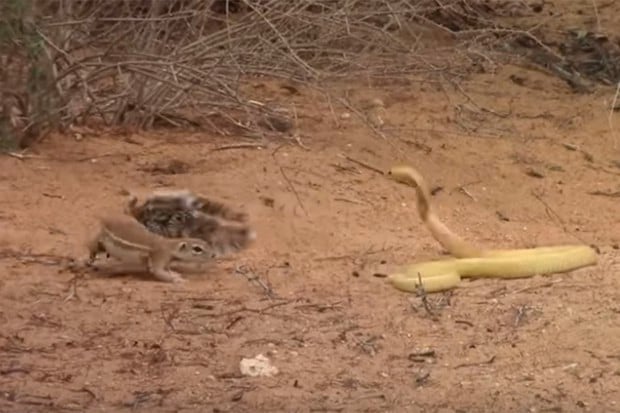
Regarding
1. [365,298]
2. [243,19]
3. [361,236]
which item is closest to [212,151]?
[243,19]

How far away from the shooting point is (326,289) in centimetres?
631

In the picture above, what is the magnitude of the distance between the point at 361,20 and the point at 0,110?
2.22 metres

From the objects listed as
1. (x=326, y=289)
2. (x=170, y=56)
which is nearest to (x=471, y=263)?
(x=326, y=289)

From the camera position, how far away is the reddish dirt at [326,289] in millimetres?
5137

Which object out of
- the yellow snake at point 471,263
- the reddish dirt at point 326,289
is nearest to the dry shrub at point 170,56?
the reddish dirt at point 326,289

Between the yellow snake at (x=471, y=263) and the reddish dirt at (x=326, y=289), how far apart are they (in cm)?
9

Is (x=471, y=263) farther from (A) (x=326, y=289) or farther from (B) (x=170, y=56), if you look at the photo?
(B) (x=170, y=56)

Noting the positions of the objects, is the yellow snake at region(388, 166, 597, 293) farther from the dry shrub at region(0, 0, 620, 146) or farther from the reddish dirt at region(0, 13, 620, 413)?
the dry shrub at region(0, 0, 620, 146)

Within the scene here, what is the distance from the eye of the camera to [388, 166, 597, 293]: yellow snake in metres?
6.34

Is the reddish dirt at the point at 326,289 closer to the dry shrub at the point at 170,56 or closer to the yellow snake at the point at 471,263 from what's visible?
the yellow snake at the point at 471,263

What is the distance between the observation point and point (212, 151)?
8.36 metres

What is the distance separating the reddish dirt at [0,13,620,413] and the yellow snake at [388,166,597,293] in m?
0.09

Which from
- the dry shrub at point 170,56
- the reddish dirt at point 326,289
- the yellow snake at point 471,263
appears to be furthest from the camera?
the dry shrub at point 170,56

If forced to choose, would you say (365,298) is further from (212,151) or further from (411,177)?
(212,151)
